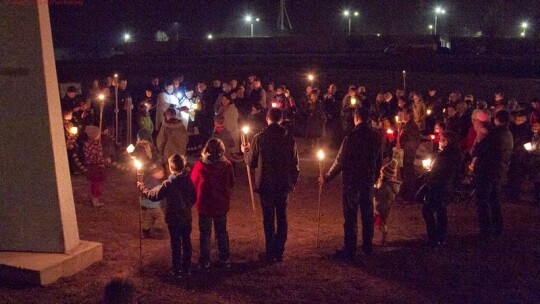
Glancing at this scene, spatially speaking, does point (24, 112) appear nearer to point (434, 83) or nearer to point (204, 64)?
point (434, 83)

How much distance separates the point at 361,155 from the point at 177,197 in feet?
7.63

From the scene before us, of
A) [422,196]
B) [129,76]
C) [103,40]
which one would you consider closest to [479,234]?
[422,196]

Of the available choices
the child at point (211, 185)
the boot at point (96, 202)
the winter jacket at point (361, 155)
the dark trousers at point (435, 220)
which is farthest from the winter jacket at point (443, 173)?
the boot at point (96, 202)

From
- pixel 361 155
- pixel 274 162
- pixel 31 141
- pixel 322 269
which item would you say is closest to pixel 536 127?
pixel 361 155

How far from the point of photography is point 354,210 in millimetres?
→ 8000

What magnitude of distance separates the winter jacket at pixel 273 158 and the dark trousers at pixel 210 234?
647mm

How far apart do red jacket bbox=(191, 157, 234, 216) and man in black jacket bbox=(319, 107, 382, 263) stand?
4.65 ft

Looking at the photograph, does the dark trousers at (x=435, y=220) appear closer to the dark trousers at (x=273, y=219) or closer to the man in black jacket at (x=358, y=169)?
the man in black jacket at (x=358, y=169)

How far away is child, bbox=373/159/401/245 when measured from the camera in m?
8.52

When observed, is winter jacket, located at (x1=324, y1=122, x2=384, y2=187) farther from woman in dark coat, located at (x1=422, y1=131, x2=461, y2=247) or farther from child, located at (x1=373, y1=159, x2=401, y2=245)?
woman in dark coat, located at (x1=422, y1=131, x2=461, y2=247)

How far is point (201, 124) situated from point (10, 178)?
974 cm

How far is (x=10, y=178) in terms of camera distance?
300 inches

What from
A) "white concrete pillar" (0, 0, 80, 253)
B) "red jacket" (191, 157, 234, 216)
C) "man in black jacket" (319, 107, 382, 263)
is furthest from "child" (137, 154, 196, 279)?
"man in black jacket" (319, 107, 382, 263)

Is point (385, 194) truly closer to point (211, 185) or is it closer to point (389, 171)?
point (389, 171)
